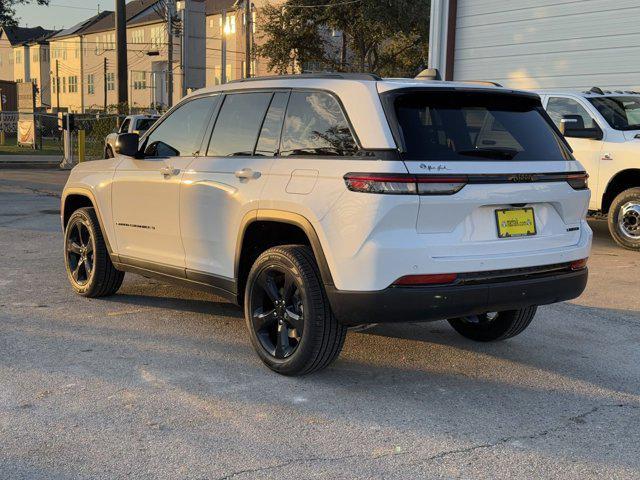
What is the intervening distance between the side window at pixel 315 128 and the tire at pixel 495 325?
1815 millimetres

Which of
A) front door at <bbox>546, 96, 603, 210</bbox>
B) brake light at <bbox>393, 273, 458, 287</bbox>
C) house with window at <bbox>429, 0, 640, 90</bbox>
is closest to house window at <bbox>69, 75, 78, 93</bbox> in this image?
house with window at <bbox>429, 0, 640, 90</bbox>

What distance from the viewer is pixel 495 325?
523 cm

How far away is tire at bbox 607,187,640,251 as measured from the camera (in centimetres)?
925

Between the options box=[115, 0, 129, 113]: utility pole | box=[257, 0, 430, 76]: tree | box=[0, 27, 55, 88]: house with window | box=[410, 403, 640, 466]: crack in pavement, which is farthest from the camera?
box=[0, 27, 55, 88]: house with window

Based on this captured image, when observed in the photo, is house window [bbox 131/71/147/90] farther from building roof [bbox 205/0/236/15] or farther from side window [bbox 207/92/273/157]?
side window [bbox 207/92/273/157]

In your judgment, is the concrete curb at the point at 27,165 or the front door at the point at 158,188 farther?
the concrete curb at the point at 27,165

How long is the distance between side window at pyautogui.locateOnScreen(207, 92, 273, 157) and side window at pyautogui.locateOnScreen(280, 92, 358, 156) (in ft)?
1.02

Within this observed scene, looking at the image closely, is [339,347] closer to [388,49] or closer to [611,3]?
[611,3]

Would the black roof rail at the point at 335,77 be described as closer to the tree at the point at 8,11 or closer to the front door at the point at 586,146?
the front door at the point at 586,146

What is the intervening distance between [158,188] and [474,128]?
95.2 inches

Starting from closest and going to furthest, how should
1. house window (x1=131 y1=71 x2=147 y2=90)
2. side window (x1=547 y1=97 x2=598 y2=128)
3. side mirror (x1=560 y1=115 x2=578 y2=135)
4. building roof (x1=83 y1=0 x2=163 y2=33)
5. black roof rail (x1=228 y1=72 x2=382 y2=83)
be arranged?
black roof rail (x1=228 y1=72 x2=382 y2=83) → side mirror (x1=560 y1=115 x2=578 y2=135) → side window (x1=547 y1=97 x2=598 y2=128) → building roof (x1=83 y1=0 x2=163 y2=33) → house window (x1=131 y1=71 x2=147 y2=90)

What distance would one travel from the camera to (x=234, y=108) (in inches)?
201

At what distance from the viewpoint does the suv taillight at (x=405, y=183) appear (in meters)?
3.83

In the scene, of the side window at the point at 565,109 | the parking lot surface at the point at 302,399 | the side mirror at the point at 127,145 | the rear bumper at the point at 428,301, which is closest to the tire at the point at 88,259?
the parking lot surface at the point at 302,399
